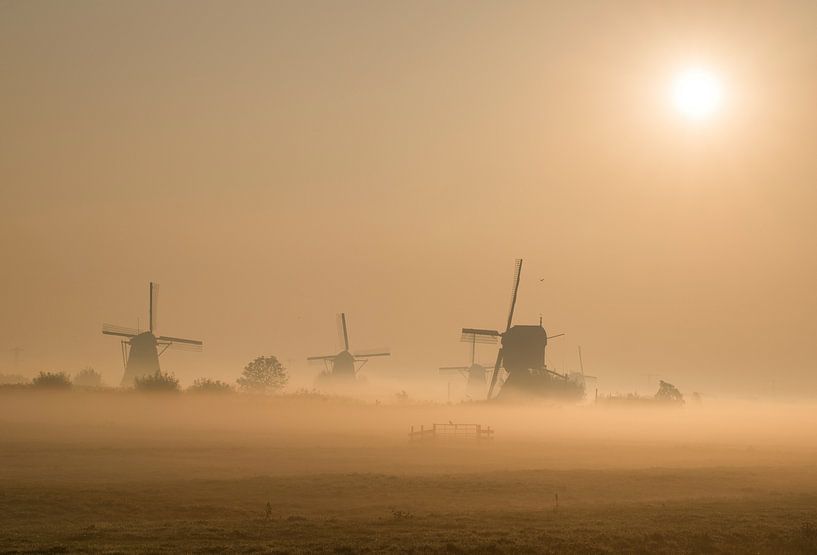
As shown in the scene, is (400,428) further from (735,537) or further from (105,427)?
(735,537)

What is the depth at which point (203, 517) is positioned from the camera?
124ft

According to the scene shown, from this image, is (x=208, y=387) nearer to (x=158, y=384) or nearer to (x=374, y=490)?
(x=158, y=384)

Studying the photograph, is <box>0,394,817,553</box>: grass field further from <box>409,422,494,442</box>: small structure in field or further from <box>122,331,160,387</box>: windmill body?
<box>122,331,160,387</box>: windmill body

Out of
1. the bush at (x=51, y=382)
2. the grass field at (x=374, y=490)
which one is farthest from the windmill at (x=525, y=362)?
the bush at (x=51, y=382)

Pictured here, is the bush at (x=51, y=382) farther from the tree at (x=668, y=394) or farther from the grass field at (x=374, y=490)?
the tree at (x=668, y=394)

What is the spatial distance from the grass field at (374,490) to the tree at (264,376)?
66011 mm

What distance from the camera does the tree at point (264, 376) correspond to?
16050cm

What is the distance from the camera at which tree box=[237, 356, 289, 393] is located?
6319 inches

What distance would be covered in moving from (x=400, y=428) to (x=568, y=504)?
184 ft

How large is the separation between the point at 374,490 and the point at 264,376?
11851 cm

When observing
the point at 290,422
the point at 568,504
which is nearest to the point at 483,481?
the point at 568,504

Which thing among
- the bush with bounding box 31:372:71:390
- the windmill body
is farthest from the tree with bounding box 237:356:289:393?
the bush with bounding box 31:372:71:390

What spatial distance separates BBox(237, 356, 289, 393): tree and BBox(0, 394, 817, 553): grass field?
2599 inches

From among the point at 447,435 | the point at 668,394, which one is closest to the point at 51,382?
the point at 447,435
